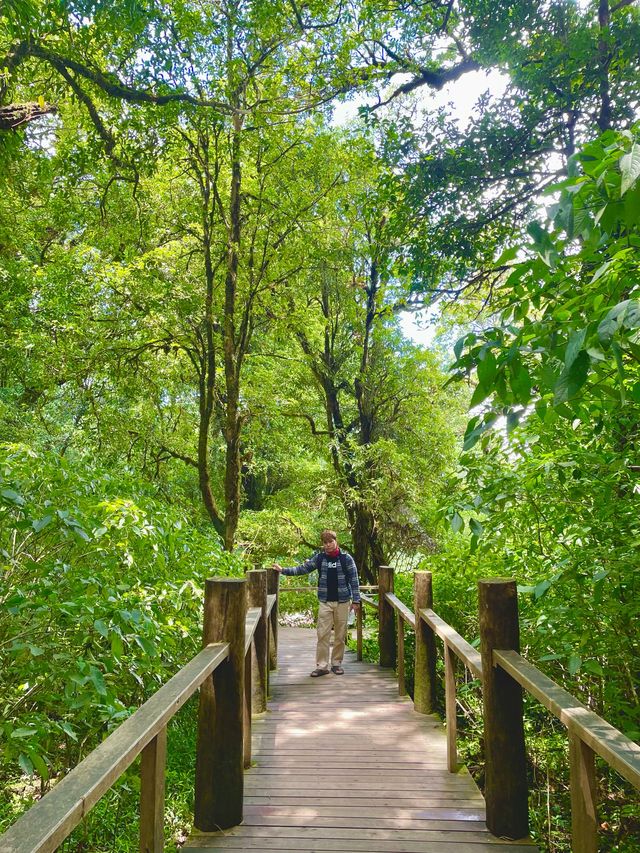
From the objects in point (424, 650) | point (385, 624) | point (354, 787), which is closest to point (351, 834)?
point (354, 787)

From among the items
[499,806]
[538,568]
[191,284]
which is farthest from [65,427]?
[499,806]

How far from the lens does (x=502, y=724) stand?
2990mm

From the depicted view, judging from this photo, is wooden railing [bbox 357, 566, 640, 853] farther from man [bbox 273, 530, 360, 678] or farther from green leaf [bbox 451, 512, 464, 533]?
man [bbox 273, 530, 360, 678]

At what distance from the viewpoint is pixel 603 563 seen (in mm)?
3236

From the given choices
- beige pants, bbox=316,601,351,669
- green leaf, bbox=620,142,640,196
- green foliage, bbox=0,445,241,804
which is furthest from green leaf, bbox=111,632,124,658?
beige pants, bbox=316,601,351,669

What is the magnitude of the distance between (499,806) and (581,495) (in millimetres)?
1717

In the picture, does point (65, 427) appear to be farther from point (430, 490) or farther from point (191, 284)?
point (430, 490)

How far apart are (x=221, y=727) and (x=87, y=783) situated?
168 centimetres

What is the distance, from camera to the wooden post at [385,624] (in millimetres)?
7543

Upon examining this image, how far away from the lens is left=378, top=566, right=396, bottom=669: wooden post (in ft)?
24.7

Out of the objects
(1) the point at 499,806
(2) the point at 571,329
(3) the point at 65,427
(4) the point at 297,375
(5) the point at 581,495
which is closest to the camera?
(2) the point at 571,329

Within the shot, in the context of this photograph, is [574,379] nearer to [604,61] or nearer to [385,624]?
[604,61]

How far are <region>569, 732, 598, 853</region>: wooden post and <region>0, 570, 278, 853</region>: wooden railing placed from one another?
4.65ft

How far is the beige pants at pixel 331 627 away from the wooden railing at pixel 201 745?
1.78 metres
